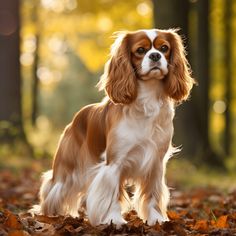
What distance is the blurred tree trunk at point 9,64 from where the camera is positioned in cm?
1314

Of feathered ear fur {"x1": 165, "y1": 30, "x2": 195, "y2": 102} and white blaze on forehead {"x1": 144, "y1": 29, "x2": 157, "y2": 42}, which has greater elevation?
white blaze on forehead {"x1": 144, "y1": 29, "x2": 157, "y2": 42}

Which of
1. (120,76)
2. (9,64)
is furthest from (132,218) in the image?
(9,64)

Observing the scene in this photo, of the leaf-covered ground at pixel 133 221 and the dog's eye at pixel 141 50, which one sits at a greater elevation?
the dog's eye at pixel 141 50

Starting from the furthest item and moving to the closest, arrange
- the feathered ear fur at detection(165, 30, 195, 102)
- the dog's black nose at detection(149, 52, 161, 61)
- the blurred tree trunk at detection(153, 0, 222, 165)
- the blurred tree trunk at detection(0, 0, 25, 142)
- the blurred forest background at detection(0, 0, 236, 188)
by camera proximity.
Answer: the blurred tree trunk at detection(0, 0, 25, 142), the blurred forest background at detection(0, 0, 236, 188), the blurred tree trunk at detection(153, 0, 222, 165), the feathered ear fur at detection(165, 30, 195, 102), the dog's black nose at detection(149, 52, 161, 61)

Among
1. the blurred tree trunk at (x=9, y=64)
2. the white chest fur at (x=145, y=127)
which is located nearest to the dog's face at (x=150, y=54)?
the white chest fur at (x=145, y=127)

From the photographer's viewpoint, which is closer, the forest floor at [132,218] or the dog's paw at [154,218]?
the forest floor at [132,218]

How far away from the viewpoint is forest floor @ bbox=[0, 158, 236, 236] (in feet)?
14.8

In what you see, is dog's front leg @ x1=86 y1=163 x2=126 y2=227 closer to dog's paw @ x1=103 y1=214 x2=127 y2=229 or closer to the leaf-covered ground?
dog's paw @ x1=103 y1=214 x2=127 y2=229

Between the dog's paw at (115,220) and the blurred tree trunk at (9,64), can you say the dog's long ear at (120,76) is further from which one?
the blurred tree trunk at (9,64)

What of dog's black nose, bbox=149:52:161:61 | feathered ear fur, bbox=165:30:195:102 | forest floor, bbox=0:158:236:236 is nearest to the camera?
forest floor, bbox=0:158:236:236

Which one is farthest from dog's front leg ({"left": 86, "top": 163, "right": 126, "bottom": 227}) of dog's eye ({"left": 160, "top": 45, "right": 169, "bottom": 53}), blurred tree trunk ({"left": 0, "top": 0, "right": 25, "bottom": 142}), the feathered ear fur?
blurred tree trunk ({"left": 0, "top": 0, "right": 25, "bottom": 142})

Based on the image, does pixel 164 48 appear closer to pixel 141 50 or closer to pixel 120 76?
pixel 141 50

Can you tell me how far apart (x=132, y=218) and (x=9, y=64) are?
8.31 meters

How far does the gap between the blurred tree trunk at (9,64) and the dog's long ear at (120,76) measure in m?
7.94
